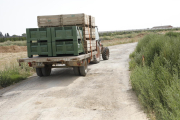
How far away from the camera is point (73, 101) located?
21.3 feet

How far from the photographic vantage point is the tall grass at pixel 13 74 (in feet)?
32.3

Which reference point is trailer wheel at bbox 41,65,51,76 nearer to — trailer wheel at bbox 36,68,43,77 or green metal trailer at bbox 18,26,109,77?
trailer wheel at bbox 36,68,43,77

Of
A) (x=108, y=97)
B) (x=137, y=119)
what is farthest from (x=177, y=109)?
(x=108, y=97)

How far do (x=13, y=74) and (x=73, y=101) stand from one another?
5.54 meters

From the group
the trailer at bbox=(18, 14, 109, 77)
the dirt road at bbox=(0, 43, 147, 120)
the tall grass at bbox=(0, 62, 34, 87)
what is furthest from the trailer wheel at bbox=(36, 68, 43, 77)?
the dirt road at bbox=(0, 43, 147, 120)

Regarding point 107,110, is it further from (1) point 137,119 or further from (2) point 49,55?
(2) point 49,55

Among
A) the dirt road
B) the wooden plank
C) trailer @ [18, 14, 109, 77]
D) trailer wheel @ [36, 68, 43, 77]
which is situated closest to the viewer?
the dirt road

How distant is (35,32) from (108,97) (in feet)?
14.7

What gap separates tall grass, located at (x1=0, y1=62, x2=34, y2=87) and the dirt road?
4.97 ft

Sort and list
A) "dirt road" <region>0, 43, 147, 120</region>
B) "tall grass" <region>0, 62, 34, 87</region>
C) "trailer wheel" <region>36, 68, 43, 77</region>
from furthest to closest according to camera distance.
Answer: "trailer wheel" <region>36, 68, 43, 77</region>, "tall grass" <region>0, 62, 34, 87</region>, "dirt road" <region>0, 43, 147, 120</region>

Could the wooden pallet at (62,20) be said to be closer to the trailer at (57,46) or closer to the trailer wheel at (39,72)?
the trailer at (57,46)

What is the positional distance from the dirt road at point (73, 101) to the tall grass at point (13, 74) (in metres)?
1.51

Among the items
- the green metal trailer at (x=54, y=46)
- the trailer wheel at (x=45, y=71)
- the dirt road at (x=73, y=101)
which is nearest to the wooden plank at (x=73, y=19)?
the green metal trailer at (x=54, y=46)

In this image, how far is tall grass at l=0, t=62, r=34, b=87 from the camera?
9.85m
